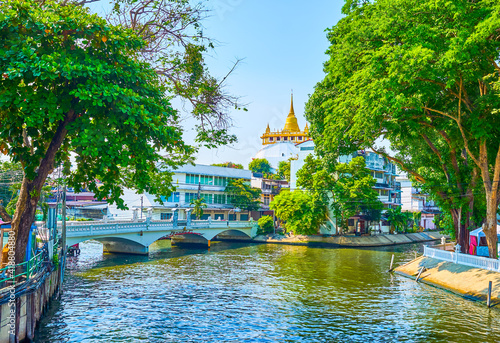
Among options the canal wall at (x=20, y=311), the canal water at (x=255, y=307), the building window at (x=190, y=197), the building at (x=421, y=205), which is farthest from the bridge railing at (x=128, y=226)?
the building at (x=421, y=205)

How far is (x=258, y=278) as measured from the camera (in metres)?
31.2

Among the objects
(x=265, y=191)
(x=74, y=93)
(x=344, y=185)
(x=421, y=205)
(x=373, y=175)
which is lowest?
(x=421, y=205)

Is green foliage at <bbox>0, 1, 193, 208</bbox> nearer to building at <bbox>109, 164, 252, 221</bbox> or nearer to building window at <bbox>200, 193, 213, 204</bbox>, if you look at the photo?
building at <bbox>109, 164, 252, 221</bbox>

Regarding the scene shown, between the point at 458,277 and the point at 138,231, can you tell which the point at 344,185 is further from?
the point at 458,277

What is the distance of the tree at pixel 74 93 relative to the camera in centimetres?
1212

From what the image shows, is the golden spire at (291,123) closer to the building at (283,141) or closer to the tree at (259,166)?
the building at (283,141)

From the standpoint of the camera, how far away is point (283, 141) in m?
136

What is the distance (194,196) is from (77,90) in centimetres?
5521

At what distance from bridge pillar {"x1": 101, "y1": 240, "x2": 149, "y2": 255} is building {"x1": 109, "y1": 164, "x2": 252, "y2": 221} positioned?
1396 centimetres

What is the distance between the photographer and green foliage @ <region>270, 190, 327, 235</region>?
5841cm

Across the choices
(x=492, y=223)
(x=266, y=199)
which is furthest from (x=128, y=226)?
(x=266, y=199)

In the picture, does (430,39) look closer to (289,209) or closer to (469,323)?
(469,323)

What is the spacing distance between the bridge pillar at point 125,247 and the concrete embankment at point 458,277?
26132mm

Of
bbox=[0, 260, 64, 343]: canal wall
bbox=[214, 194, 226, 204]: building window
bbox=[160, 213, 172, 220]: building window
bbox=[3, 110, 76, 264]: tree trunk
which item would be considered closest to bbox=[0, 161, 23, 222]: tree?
bbox=[3, 110, 76, 264]: tree trunk
